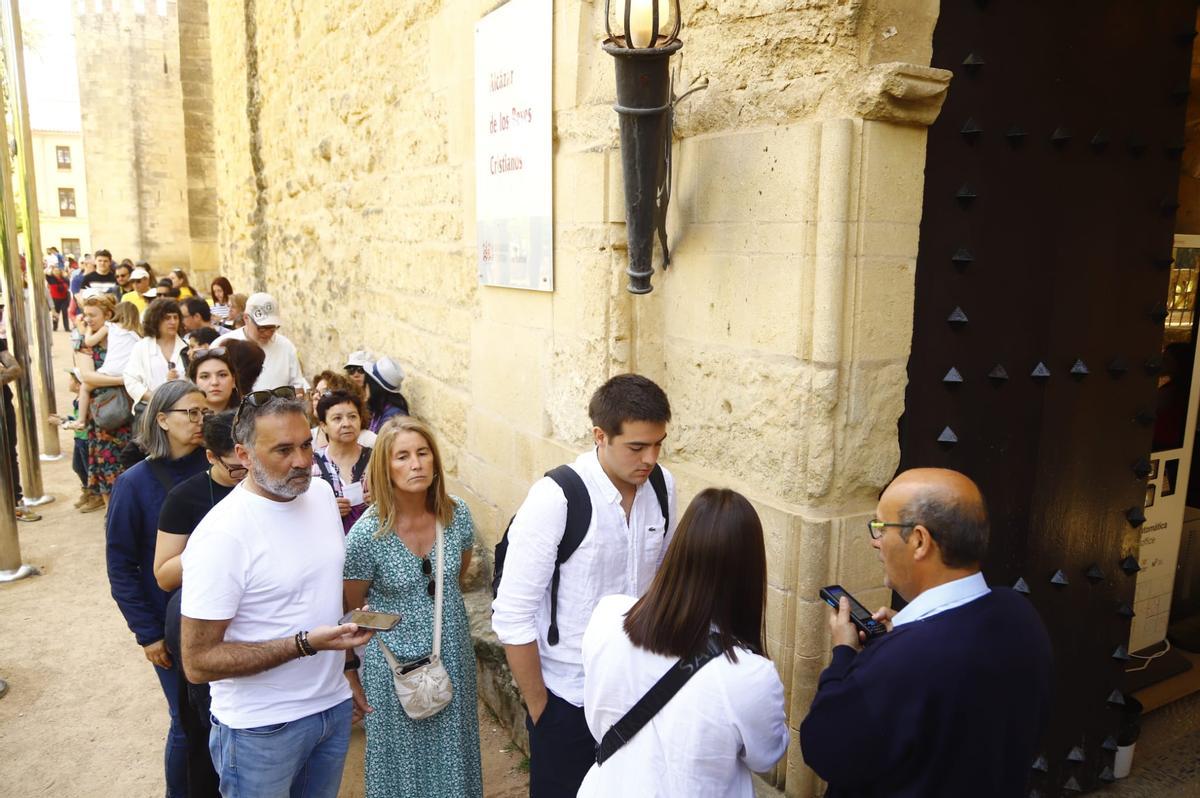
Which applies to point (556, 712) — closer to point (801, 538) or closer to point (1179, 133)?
point (801, 538)

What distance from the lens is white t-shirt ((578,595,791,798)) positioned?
171 centimetres

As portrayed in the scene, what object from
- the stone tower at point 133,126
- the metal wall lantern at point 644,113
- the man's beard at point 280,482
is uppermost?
the stone tower at point 133,126

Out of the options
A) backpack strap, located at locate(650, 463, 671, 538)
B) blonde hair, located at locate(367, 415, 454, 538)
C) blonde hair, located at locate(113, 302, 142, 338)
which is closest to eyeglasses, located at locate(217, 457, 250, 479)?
blonde hair, located at locate(367, 415, 454, 538)

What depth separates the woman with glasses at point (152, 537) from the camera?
3.01m

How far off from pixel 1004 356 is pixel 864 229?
2.41 ft

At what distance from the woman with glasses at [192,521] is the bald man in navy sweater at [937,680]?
1.96 metres

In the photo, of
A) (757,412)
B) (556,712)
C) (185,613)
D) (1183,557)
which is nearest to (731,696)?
(556,712)

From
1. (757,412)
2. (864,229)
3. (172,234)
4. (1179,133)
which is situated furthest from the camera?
(172,234)

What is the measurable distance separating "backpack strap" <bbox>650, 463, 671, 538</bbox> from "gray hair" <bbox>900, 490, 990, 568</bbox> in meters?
0.94

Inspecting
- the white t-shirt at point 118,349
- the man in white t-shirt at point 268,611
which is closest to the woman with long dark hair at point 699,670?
the man in white t-shirt at point 268,611

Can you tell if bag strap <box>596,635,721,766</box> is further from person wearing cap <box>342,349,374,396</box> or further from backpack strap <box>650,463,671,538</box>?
person wearing cap <box>342,349,374,396</box>

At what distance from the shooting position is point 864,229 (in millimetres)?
2516

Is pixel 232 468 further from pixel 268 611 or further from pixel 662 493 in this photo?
pixel 662 493

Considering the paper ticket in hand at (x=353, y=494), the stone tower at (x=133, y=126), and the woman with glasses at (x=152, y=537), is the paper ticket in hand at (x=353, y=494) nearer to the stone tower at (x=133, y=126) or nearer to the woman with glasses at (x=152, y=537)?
the woman with glasses at (x=152, y=537)
